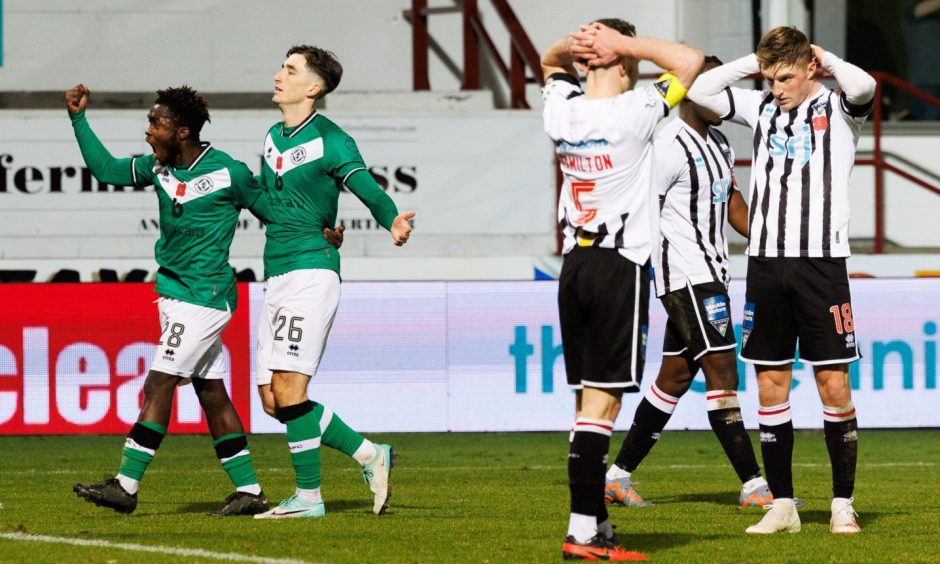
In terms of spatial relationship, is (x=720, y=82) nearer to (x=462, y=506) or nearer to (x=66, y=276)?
(x=462, y=506)

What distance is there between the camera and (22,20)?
55.8ft

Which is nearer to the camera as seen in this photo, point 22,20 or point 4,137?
point 4,137

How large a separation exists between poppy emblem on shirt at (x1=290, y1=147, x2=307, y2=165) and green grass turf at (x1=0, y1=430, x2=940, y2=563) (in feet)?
5.19

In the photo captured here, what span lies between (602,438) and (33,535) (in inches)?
95.1

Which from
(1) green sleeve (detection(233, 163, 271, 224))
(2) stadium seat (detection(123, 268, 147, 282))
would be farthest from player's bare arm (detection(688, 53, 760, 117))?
(2) stadium seat (detection(123, 268, 147, 282))

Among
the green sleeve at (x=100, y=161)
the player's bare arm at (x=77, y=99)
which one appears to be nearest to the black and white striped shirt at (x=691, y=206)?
the green sleeve at (x=100, y=161)

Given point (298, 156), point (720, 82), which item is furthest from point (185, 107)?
point (720, 82)

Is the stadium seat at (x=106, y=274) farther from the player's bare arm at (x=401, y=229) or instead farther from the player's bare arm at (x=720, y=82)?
the player's bare arm at (x=720, y=82)

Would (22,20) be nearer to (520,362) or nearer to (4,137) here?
(4,137)

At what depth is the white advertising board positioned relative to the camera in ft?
39.8

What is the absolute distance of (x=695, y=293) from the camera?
7551 millimetres

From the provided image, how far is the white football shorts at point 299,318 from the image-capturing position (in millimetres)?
6836

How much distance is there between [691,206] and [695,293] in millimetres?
448

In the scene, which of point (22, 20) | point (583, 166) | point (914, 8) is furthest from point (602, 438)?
point (914, 8)
